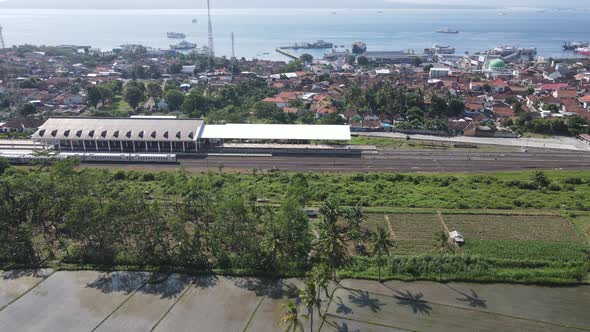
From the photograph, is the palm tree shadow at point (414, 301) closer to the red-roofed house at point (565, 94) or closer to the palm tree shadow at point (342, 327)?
the palm tree shadow at point (342, 327)

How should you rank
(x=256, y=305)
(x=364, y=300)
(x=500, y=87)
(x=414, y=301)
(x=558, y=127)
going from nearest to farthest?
(x=256, y=305) < (x=414, y=301) < (x=364, y=300) < (x=558, y=127) < (x=500, y=87)

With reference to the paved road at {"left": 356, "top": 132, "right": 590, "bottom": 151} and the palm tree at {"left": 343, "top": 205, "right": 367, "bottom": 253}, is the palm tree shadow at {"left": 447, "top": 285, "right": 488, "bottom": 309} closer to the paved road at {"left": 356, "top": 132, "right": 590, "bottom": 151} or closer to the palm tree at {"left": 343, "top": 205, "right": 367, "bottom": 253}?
the palm tree at {"left": 343, "top": 205, "right": 367, "bottom": 253}

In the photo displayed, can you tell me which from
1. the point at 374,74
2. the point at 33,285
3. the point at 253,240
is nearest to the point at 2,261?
the point at 33,285

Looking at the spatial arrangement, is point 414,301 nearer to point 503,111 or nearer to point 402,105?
point 402,105

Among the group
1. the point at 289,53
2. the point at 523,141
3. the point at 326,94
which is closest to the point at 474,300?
the point at 523,141

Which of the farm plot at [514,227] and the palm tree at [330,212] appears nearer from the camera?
the palm tree at [330,212]

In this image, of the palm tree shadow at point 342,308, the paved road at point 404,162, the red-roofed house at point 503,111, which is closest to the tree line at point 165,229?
the palm tree shadow at point 342,308
